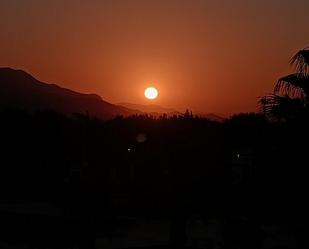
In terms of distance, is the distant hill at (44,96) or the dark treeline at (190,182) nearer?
the dark treeline at (190,182)

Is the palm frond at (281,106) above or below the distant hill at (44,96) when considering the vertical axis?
below

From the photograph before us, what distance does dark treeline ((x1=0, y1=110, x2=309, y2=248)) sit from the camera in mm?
11898

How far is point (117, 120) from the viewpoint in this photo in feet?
128

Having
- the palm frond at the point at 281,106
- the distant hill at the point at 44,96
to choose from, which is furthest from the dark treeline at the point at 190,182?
the distant hill at the point at 44,96

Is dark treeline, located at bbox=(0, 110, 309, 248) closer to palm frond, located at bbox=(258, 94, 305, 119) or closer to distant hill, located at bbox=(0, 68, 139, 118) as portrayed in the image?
palm frond, located at bbox=(258, 94, 305, 119)

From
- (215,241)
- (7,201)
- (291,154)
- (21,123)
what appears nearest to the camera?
(291,154)

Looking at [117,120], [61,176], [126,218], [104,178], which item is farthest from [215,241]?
[117,120]

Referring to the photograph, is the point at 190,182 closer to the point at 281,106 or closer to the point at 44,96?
the point at 281,106

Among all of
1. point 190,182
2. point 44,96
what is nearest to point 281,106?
point 190,182

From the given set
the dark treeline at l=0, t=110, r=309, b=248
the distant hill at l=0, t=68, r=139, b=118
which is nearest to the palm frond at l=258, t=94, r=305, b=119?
the dark treeline at l=0, t=110, r=309, b=248

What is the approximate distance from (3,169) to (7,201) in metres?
3.94

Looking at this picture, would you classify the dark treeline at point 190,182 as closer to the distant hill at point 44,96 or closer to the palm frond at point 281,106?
the palm frond at point 281,106

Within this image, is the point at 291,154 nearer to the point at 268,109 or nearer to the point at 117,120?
the point at 268,109

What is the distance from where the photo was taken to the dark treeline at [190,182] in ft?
39.0
